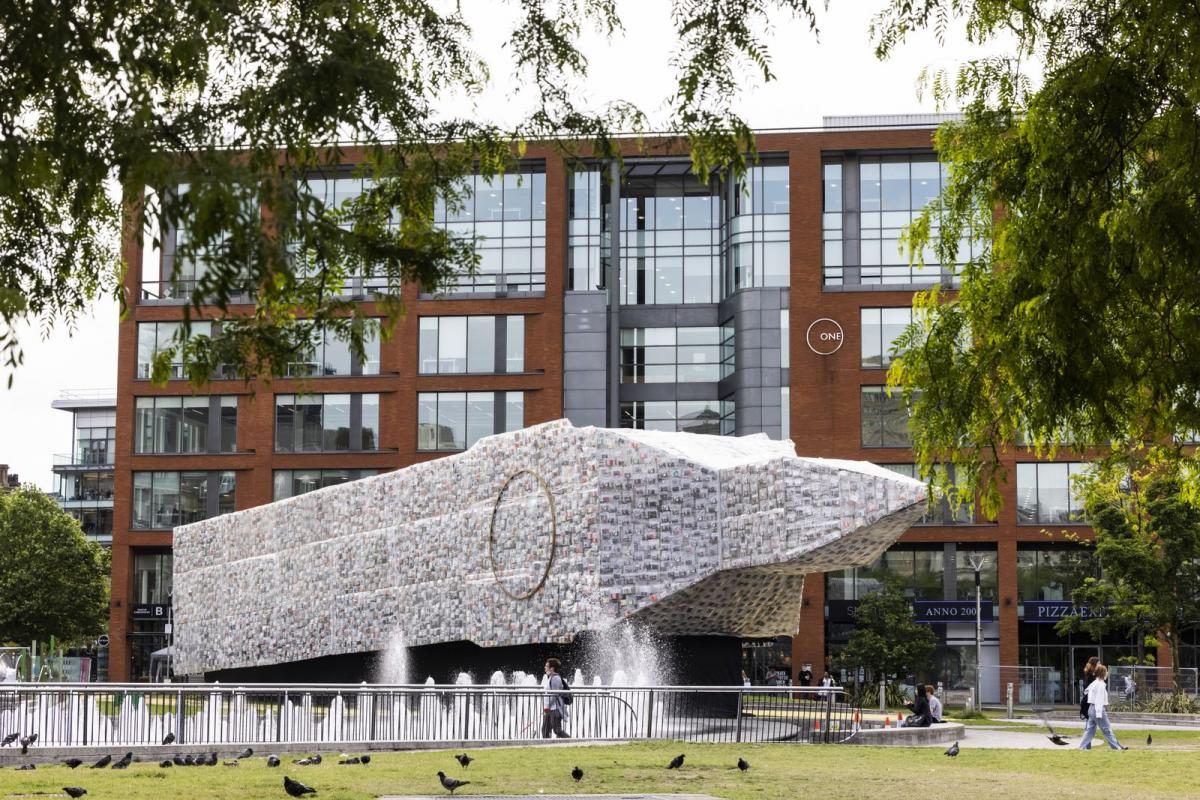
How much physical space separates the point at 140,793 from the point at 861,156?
53196mm

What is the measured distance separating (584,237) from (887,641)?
21.2 meters

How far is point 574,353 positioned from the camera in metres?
63.7

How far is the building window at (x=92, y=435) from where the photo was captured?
124 metres

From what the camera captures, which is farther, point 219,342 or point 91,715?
point 91,715

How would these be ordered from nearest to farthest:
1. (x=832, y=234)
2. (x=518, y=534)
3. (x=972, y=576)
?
(x=518, y=534), (x=972, y=576), (x=832, y=234)

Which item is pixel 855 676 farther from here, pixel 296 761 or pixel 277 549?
pixel 296 761

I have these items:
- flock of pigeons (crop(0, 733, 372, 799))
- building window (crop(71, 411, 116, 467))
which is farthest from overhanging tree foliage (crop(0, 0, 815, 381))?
building window (crop(71, 411, 116, 467))

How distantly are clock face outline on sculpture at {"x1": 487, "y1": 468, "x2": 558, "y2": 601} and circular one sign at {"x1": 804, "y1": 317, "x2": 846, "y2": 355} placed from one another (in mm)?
25605

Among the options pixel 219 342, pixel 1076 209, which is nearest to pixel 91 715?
pixel 219 342

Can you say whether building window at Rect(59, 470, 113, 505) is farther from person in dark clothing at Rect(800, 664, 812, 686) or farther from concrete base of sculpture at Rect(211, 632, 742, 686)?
person in dark clothing at Rect(800, 664, 812, 686)

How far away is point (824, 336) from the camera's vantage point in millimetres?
62250

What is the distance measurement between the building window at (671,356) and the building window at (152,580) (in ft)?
70.9

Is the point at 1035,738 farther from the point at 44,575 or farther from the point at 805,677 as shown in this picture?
the point at 44,575

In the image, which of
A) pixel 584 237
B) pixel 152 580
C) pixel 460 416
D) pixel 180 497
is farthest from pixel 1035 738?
pixel 152 580
